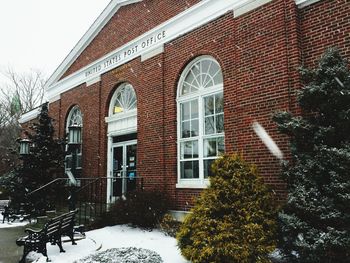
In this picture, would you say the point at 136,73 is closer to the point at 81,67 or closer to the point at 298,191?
the point at 81,67

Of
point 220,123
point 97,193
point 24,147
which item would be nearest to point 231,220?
point 220,123

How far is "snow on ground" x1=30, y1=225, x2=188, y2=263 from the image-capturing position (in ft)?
22.1

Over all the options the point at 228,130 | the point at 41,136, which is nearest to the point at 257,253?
the point at 228,130

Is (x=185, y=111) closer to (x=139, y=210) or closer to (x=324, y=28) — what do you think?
(x=139, y=210)

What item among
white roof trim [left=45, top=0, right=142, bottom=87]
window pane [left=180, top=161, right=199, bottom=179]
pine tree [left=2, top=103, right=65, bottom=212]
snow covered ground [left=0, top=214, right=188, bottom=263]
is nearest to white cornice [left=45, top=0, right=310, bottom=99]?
white roof trim [left=45, top=0, right=142, bottom=87]

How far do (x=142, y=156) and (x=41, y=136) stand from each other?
5.56m

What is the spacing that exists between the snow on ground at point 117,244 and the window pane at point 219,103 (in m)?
3.64

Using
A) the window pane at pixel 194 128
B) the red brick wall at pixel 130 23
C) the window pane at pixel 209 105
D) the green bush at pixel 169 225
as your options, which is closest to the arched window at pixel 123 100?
the red brick wall at pixel 130 23

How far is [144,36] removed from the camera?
1188 cm

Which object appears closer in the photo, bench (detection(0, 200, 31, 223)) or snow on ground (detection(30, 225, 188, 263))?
snow on ground (detection(30, 225, 188, 263))

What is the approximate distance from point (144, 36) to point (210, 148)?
500cm

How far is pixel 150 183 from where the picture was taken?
430 inches

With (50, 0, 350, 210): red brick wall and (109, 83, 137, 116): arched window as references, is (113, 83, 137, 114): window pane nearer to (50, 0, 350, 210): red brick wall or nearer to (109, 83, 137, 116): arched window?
(109, 83, 137, 116): arched window

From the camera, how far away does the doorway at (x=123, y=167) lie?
12445mm
